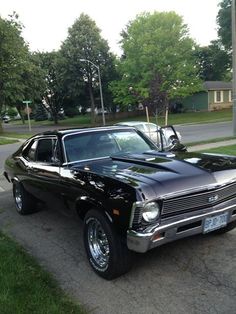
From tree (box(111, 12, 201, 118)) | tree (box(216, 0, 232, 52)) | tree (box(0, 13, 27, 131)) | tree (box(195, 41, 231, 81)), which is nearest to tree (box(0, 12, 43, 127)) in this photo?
tree (box(0, 13, 27, 131))

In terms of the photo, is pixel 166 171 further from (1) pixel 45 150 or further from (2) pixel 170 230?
(1) pixel 45 150

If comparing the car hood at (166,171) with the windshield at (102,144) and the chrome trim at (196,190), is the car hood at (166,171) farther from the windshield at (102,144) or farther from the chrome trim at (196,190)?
the windshield at (102,144)

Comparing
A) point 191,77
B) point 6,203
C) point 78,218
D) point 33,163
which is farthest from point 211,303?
point 191,77

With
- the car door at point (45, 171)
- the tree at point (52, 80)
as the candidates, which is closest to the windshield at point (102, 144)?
the car door at point (45, 171)

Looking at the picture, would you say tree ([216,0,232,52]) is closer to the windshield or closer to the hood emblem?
the windshield

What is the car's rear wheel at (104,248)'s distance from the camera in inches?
152

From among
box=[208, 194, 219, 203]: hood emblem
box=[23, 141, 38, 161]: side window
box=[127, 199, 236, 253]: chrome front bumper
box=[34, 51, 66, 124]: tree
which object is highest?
box=[34, 51, 66, 124]: tree

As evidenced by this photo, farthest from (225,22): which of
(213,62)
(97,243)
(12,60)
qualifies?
(97,243)

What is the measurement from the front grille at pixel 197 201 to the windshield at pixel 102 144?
5.37 ft

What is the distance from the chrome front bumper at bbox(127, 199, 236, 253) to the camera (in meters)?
3.58

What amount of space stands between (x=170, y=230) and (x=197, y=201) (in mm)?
448

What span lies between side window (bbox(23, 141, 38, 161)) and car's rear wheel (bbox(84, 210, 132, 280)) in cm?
227

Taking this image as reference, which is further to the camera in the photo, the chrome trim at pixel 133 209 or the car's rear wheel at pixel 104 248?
the car's rear wheel at pixel 104 248

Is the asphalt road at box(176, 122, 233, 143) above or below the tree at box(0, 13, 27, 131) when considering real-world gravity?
below
